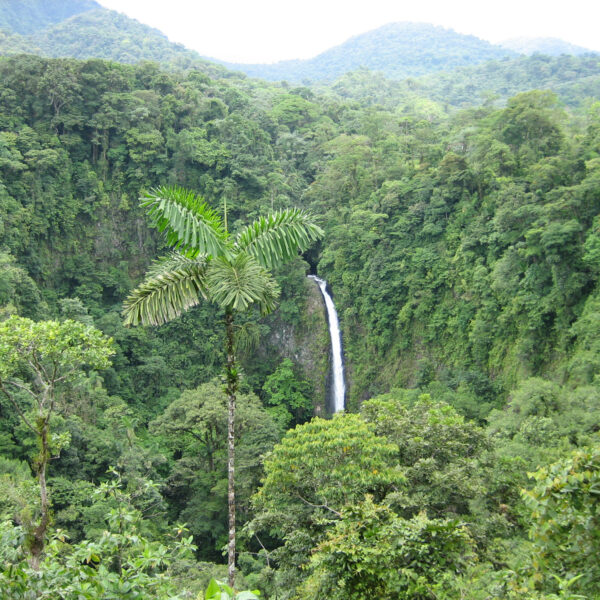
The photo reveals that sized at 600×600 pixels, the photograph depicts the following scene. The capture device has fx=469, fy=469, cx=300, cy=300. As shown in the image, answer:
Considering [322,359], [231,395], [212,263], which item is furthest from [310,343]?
[212,263]

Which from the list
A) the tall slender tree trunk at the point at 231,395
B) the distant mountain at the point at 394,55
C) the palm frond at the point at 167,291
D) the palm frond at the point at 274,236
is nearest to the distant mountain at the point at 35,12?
the distant mountain at the point at 394,55

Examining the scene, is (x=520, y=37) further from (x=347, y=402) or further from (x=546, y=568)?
(x=546, y=568)

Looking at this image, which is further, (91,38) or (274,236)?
(91,38)

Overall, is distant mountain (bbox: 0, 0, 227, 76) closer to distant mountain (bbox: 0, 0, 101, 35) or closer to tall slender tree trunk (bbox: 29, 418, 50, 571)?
distant mountain (bbox: 0, 0, 101, 35)

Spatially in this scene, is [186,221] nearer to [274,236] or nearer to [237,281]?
[237,281]

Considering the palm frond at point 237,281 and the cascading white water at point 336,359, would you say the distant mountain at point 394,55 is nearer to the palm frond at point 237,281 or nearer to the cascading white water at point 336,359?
the cascading white water at point 336,359

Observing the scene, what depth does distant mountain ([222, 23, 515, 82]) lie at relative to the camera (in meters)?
86.6

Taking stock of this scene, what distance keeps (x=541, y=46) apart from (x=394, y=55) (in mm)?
36972

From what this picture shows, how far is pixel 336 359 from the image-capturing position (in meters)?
23.3

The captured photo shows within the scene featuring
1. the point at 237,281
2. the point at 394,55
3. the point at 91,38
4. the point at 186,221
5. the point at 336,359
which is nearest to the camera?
the point at 186,221

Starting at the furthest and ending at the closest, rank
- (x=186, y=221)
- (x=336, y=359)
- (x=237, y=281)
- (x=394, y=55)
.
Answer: (x=394, y=55)
(x=336, y=359)
(x=237, y=281)
(x=186, y=221)

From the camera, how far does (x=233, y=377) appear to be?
6.10 m

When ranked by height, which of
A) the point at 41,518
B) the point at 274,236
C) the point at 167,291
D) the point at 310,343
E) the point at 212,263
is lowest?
the point at 310,343

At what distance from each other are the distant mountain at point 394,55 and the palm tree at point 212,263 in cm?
8436
